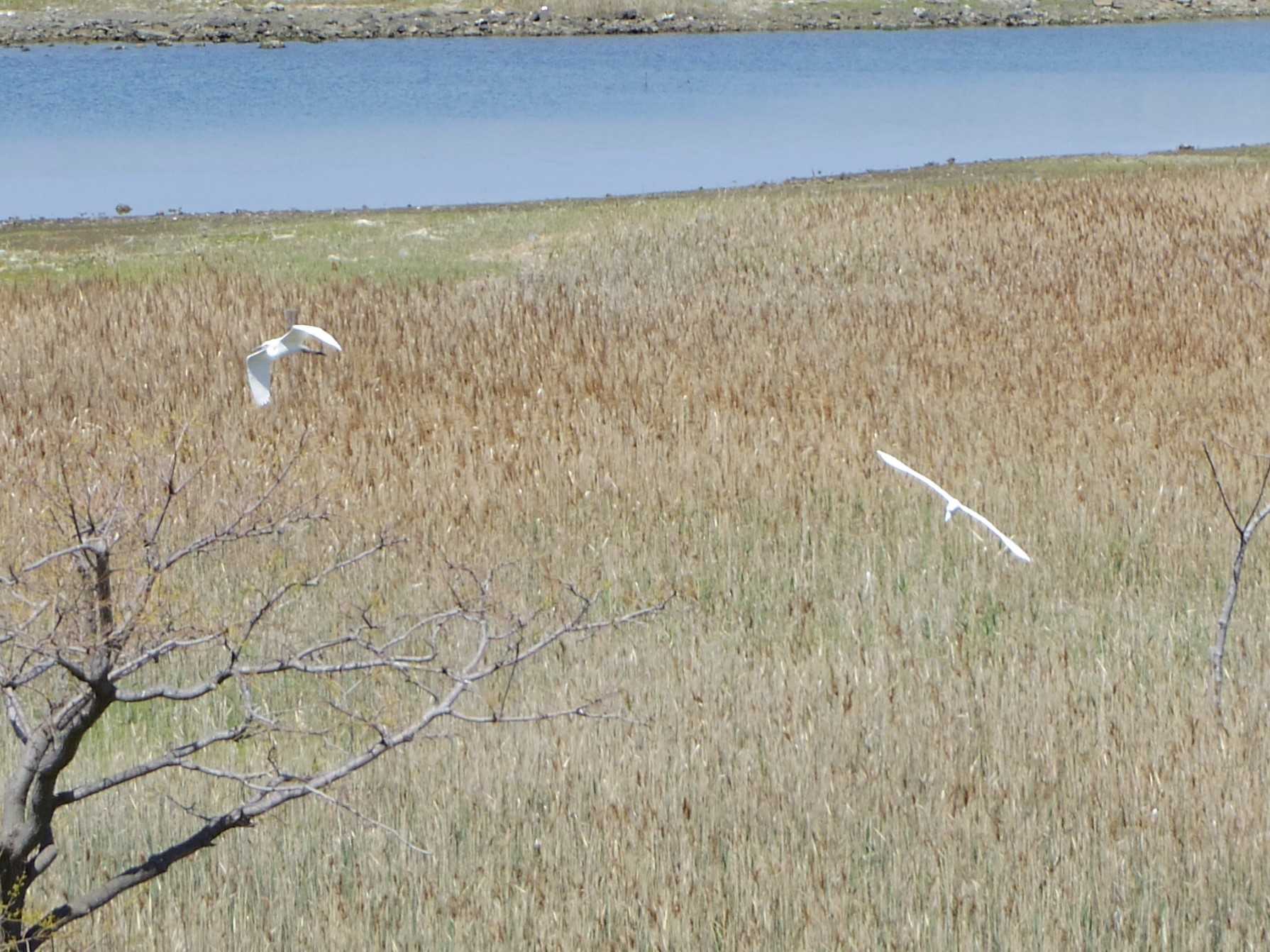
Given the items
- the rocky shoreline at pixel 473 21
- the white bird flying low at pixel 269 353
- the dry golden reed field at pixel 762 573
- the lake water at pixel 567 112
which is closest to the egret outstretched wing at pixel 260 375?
the white bird flying low at pixel 269 353

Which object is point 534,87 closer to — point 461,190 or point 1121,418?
point 461,190

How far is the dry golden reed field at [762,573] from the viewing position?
4.07 meters

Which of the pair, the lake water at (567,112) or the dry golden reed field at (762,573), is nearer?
the dry golden reed field at (762,573)

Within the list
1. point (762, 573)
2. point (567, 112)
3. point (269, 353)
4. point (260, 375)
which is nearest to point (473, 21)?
point (567, 112)

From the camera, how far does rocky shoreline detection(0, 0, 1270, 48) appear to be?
A: 6825 centimetres

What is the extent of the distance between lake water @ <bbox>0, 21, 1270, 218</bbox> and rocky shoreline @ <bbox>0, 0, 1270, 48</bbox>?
12.2ft

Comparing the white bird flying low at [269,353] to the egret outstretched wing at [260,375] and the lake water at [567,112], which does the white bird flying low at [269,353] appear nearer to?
the egret outstretched wing at [260,375]

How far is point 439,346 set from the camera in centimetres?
1228

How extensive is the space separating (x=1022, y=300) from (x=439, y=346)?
485 centimetres

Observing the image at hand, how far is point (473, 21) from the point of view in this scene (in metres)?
72.6

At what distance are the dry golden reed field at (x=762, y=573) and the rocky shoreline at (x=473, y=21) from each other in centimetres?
5675

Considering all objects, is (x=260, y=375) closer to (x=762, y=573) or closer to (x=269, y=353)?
(x=269, y=353)

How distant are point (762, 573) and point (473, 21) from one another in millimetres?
69702

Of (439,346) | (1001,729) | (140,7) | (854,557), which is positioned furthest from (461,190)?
(140,7)
